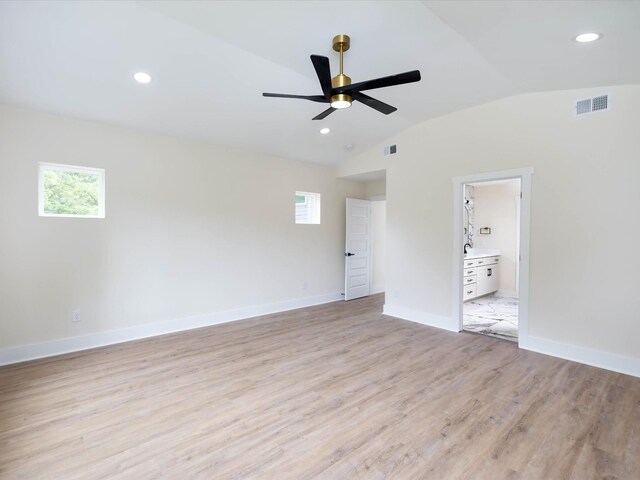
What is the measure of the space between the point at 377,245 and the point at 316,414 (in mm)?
5402

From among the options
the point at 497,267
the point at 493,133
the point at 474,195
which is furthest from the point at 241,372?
the point at 474,195

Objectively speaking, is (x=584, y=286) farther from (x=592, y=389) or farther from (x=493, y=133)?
(x=493, y=133)

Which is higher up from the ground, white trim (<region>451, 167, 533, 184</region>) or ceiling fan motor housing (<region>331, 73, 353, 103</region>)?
ceiling fan motor housing (<region>331, 73, 353, 103</region>)

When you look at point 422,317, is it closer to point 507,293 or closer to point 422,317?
point 422,317

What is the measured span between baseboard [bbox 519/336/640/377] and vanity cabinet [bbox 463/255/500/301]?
90.7 inches

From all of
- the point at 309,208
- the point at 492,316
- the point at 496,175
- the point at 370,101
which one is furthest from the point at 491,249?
the point at 370,101

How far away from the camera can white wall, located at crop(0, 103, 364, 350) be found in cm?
352

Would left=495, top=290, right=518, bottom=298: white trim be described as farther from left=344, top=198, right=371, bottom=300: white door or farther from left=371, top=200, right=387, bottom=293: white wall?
left=344, top=198, right=371, bottom=300: white door

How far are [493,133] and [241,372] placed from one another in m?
4.27

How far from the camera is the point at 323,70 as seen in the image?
2291mm

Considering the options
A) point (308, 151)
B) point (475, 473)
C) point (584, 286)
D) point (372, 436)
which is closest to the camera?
point (475, 473)

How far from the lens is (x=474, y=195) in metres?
7.65

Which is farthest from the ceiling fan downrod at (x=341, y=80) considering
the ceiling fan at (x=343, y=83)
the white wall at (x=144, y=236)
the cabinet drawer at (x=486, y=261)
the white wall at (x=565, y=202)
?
the cabinet drawer at (x=486, y=261)

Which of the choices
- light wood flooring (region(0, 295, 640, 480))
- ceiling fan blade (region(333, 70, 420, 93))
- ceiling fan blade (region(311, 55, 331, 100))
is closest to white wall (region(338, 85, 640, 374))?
light wood flooring (region(0, 295, 640, 480))
